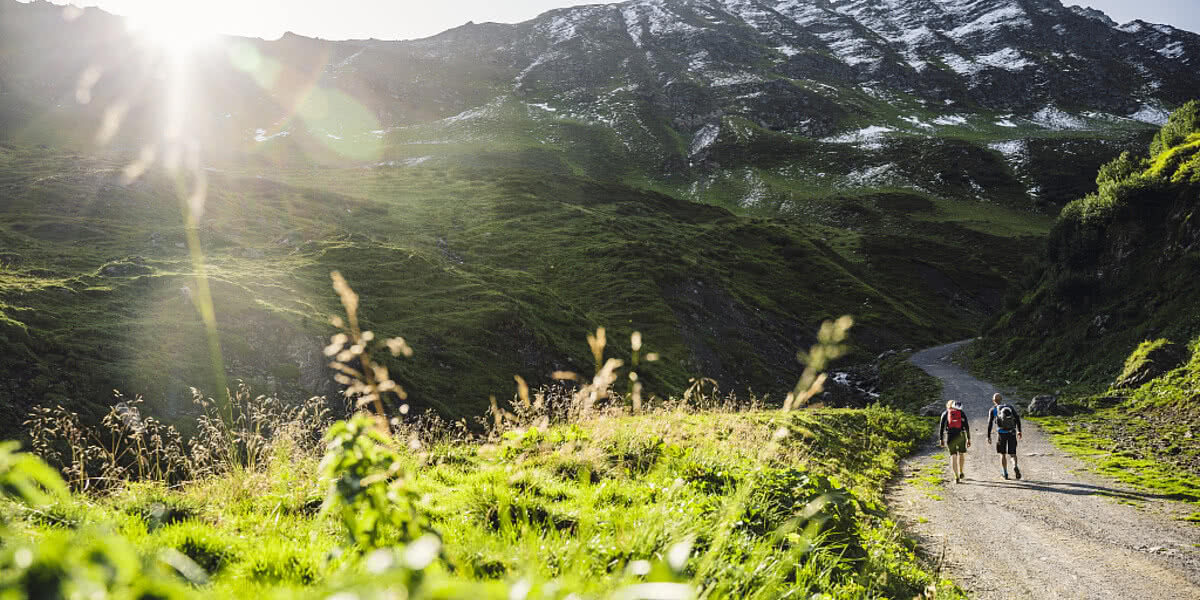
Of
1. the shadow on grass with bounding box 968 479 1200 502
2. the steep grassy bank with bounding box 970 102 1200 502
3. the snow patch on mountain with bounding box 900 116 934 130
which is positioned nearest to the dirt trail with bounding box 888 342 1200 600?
the shadow on grass with bounding box 968 479 1200 502

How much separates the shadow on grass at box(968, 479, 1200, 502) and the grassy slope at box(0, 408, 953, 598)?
703 centimetres

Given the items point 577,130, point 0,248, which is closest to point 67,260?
point 0,248

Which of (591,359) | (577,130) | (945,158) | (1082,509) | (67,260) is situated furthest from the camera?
(577,130)

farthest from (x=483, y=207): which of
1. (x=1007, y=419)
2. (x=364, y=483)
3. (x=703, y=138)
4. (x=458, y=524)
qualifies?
(x=703, y=138)

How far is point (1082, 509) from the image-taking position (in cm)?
1246

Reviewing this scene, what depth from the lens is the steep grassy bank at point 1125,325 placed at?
18.4 m

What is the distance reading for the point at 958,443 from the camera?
639 inches

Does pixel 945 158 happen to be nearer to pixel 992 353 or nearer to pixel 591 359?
pixel 992 353

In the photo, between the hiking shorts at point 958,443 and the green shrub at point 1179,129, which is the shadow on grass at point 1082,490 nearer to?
the hiking shorts at point 958,443

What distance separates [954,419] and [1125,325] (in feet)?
72.7

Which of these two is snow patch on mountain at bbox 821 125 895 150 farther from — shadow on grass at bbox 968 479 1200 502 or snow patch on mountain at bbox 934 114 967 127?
shadow on grass at bbox 968 479 1200 502

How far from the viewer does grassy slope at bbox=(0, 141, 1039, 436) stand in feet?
67.5

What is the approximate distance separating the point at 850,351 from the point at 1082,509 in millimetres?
44878

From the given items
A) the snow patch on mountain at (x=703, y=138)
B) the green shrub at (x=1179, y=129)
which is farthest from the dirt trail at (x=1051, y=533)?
the snow patch on mountain at (x=703, y=138)
